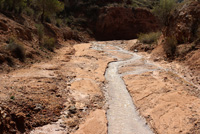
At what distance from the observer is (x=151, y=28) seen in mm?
36938

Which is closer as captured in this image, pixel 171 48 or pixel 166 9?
pixel 171 48

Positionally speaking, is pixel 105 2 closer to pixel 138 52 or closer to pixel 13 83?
pixel 138 52

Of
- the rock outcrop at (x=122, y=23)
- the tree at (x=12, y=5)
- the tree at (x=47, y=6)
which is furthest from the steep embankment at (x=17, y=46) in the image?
the rock outcrop at (x=122, y=23)

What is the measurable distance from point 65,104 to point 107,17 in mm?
30529

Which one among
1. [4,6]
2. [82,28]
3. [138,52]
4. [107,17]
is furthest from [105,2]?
[4,6]

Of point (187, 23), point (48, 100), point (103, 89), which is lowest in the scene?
point (103, 89)

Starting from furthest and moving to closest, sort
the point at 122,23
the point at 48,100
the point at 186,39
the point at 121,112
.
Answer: the point at 122,23, the point at 186,39, the point at 121,112, the point at 48,100

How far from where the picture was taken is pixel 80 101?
6691mm

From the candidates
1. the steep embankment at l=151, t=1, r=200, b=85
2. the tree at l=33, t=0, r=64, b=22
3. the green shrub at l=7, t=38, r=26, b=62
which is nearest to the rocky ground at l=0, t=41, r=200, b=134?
the green shrub at l=7, t=38, r=26, b=62

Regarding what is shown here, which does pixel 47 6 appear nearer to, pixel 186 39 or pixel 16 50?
pixel 16 50

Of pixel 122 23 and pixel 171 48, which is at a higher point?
pixel 122 23

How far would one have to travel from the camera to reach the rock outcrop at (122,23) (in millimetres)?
34719

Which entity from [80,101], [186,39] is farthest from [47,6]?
[80,101]

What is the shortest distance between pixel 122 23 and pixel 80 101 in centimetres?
3142
